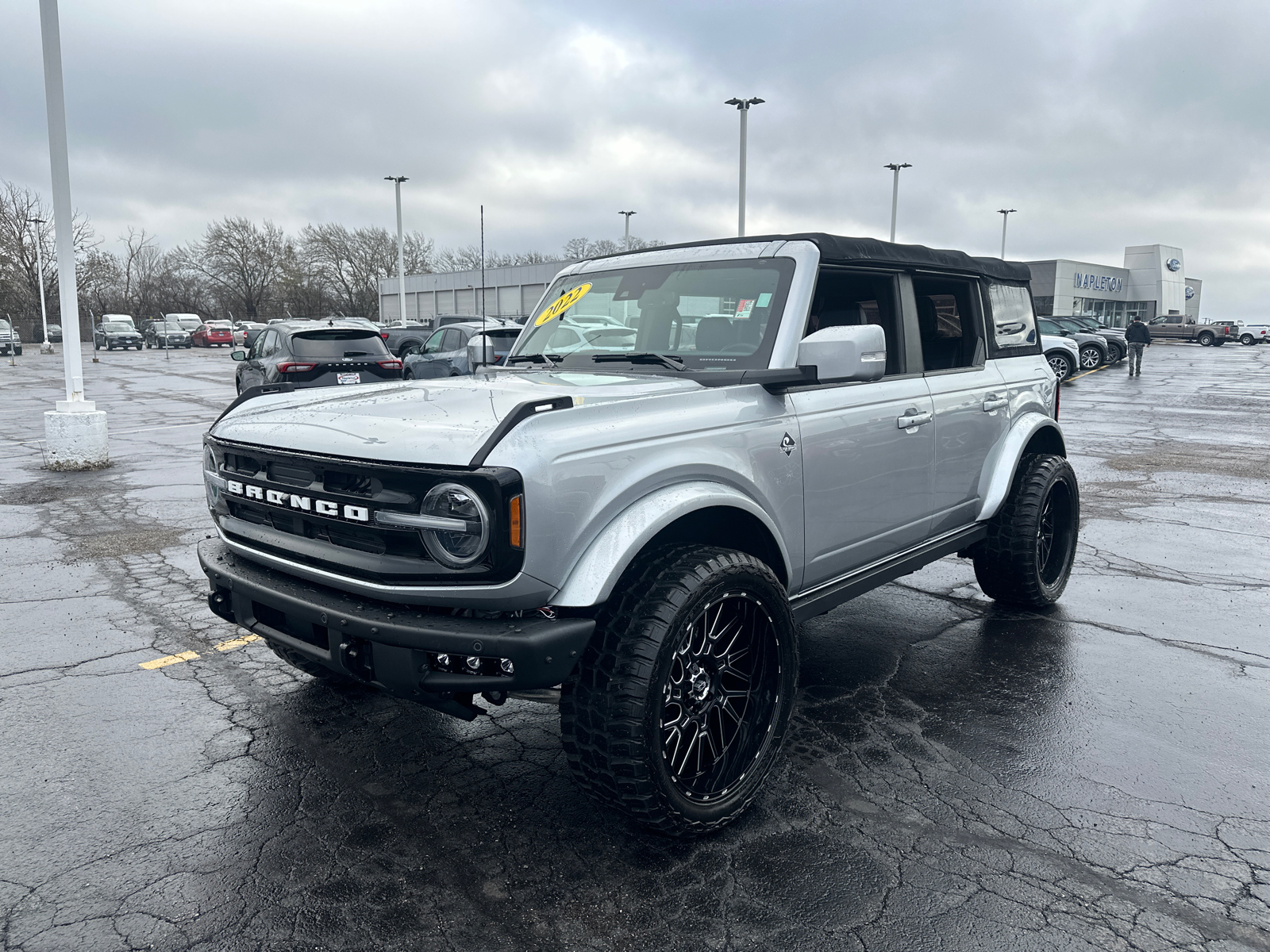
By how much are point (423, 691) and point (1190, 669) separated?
3.82 metres

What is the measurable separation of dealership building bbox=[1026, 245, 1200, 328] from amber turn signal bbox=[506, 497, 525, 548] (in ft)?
240

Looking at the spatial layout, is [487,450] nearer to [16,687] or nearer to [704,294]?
[704,294]

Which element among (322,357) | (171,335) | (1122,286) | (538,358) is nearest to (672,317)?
(538,358)

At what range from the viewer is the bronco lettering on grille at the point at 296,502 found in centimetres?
273

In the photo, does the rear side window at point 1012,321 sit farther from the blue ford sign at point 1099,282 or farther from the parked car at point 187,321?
the blue ford sign at point 1099,282

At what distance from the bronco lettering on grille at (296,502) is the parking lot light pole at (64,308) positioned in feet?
26.1

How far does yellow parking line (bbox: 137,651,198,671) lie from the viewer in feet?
14.6

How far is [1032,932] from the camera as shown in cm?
246

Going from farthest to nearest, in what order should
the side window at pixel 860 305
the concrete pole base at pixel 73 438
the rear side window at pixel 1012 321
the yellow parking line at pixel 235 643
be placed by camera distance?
the concrete pole base at pixel 73 438
the rear side window at pixel 1012 321
the yellow parking line at pixel 235 643
the side window at pixel 860 305

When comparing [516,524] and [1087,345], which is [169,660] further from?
[1087,345]

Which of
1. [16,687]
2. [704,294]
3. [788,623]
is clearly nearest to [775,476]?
[788,623]

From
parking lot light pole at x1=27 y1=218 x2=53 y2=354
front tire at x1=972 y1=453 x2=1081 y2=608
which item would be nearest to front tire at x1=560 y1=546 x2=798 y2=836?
front tire at x1=972 y1=453 x2=1081 y2=608

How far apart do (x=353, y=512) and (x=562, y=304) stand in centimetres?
204

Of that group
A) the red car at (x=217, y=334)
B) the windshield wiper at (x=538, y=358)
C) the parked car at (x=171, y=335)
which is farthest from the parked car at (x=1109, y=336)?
the parked car at (x=171, y=335)
